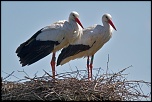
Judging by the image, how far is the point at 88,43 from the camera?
41.2 ft

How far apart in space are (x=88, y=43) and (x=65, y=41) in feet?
3.95

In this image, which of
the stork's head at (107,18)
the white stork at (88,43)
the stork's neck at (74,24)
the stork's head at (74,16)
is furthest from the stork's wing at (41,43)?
the stork's head at (107,18)

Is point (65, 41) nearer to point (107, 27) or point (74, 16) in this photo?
point (74, 16)

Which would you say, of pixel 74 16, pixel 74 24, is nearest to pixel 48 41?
pixel 74 24

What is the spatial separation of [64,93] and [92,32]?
3.90 metres

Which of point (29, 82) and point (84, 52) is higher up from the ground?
point (84, 52)

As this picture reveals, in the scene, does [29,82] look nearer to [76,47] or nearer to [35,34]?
[35,34]

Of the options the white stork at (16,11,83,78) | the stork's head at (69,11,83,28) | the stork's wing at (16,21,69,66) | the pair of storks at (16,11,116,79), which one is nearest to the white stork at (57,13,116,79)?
the pair of storks at (16,11,116,79)

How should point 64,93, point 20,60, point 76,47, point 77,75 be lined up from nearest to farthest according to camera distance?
point 64,93 < point 77,75 < point 20,60 < point 76,47

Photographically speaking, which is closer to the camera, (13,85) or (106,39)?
(13,85)

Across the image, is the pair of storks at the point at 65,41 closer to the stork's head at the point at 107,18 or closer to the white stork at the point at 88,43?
the white stork at the point at 88,43

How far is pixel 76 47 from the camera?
12.5 metres

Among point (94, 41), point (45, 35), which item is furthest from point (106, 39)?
point (45, 35)

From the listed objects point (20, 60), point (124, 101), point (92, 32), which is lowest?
point (124, 101)
